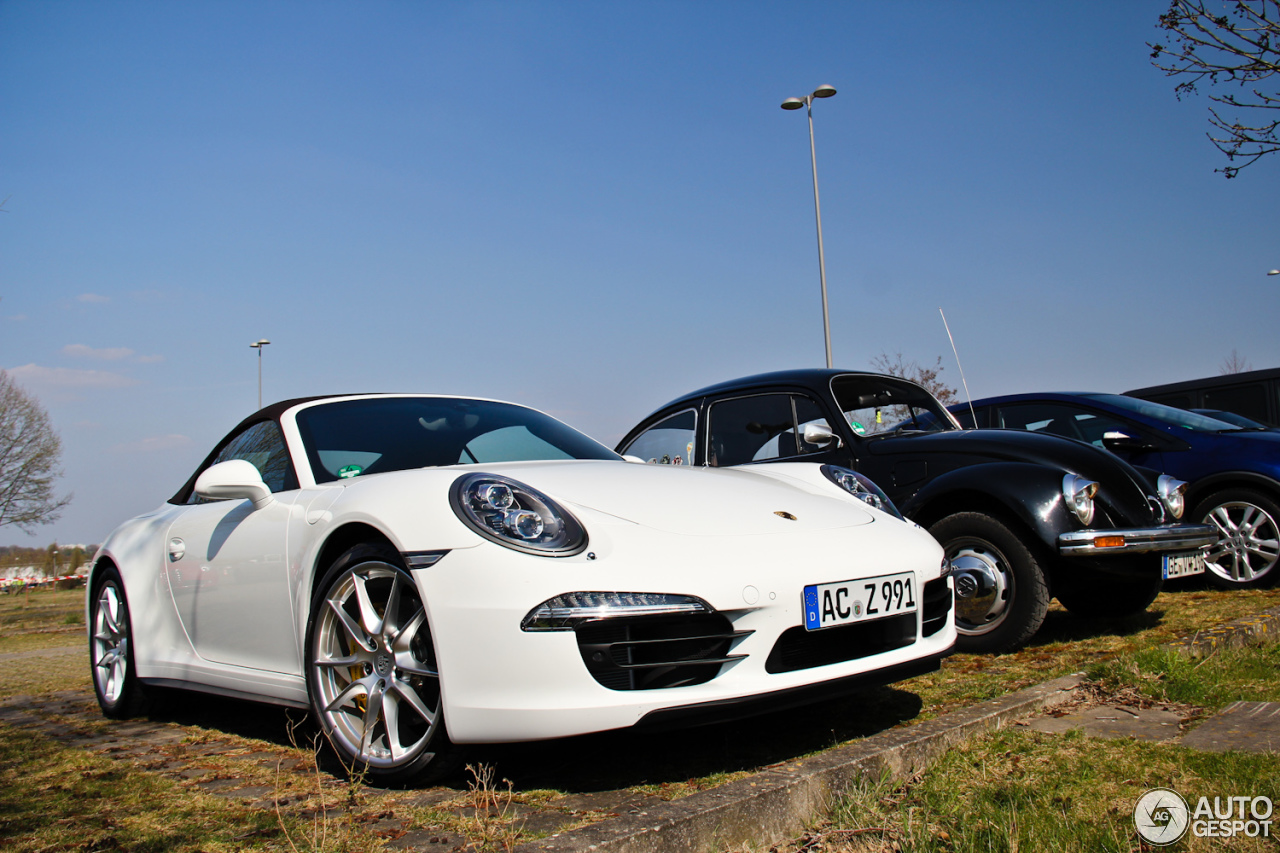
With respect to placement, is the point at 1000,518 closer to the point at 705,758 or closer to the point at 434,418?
the point at 705,758

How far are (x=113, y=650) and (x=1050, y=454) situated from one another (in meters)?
4.70

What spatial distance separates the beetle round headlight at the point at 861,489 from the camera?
12.4ft

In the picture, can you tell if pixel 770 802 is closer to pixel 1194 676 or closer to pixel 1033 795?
pixel 1033 795

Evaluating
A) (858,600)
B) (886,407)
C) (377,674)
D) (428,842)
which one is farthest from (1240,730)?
(886,407)

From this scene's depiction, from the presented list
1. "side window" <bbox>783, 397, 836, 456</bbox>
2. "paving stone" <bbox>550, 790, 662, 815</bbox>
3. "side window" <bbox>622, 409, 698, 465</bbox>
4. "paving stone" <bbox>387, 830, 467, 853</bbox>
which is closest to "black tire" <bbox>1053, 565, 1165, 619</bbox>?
"side window" <bbox>783, 397, 836, 456</bbox>

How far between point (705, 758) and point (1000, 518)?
2459 millimetres

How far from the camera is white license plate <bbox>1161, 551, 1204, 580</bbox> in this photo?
4.71 m

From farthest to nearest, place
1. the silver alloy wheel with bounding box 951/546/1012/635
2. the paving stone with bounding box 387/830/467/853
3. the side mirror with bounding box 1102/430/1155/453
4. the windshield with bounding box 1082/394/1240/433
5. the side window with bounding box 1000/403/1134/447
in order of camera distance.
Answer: the side window with bounding box 1000/403/1134/447 < the windshield with bounding box 1082/394/1240/433 < the side mirror with bounding box 1102/430/1155/453 < the silver alloy wheel with bounding box 951/546/1012/635 < the paving stone with bounding box 387/830/467/853

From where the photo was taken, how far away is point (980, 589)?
464 centimetres

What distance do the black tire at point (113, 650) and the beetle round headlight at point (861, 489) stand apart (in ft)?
10.7

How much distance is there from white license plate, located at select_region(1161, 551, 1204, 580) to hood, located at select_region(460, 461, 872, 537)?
213 cm

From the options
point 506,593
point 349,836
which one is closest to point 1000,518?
point 506,593

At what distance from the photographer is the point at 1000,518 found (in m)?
4.73

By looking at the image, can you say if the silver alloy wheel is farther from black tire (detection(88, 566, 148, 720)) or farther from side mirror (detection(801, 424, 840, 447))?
black tire (detection(88, 566, 148, 720))
